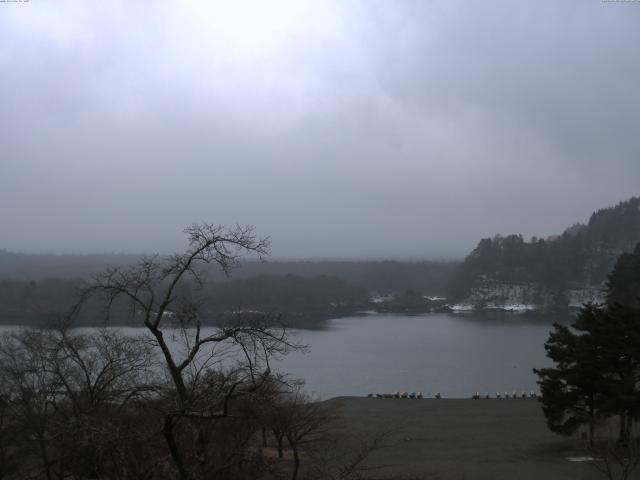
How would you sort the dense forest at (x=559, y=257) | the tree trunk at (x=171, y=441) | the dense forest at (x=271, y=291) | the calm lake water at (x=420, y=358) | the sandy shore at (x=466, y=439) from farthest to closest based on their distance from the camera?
the dense forest at (x=559, y=257), the dense forest at (x=271, y=291), the calm lake water at (x=420, y=358), the sandy shore at (x=466, y=439), the tree trunk at (x=171, y=441)

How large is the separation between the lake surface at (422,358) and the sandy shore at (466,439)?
116 inches

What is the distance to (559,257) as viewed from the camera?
60.9m

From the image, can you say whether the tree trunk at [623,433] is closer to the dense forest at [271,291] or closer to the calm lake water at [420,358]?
the calm lake water at [420,358]

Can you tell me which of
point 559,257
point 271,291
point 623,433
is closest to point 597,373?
point 623,433

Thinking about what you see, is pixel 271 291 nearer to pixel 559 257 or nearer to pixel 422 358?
pixel 422 358

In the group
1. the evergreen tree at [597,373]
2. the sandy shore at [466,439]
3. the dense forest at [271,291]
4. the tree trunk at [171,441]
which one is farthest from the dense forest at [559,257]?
the tree trunk at [171,441]

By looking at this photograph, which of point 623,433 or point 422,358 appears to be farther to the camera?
point 422,358

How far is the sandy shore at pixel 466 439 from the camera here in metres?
9.67

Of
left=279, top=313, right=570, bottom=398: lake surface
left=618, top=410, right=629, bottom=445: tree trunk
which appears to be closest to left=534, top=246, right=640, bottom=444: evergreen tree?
left=618, top=410, right=629, bottom=445: tree trunk

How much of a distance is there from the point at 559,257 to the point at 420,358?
37763mm

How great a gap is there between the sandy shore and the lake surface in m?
2.96

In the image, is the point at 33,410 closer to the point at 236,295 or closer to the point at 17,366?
the point at 17,366

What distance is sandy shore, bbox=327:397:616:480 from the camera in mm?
9674

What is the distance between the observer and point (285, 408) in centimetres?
1027
